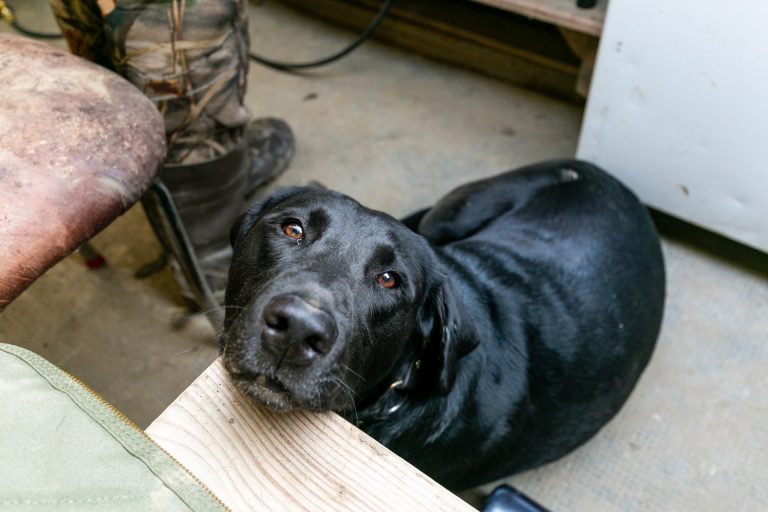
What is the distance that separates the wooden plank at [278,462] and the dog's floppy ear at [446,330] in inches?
22.8

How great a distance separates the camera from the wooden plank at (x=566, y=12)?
7.09ft

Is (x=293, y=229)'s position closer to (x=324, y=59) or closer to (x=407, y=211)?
(x=407, y=211)

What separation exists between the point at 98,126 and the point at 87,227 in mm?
232

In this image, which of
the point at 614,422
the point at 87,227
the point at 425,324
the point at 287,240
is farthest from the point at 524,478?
the point at 87,227

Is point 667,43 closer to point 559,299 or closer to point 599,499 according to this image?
point 559,299

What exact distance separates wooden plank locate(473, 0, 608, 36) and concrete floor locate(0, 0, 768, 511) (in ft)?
2.25

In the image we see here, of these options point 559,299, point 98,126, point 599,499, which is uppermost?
point 98,126

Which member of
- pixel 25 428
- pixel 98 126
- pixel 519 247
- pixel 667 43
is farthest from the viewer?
pixel 667 43

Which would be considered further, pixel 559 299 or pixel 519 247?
pixel 519 247

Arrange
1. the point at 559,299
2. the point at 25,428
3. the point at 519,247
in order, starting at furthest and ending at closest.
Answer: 1. the point at 519,247
2. the point at 559,299
3. the point at 25,428

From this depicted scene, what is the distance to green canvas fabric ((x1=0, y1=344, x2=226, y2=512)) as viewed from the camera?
1.91 ft

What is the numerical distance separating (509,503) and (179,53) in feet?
5.00

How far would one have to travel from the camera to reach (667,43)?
1899mm

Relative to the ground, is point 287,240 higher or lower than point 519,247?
higher
